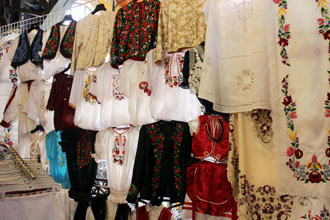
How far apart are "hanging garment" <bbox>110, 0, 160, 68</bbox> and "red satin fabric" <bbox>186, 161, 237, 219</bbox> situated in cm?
Result: 97

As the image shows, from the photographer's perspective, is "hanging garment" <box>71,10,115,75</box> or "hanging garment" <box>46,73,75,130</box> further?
"hanging garment" <box>46,73,75,130</box>

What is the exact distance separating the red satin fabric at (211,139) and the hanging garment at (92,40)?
118 cm

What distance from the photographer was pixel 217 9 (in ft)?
6.44

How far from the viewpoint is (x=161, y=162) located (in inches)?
94.5

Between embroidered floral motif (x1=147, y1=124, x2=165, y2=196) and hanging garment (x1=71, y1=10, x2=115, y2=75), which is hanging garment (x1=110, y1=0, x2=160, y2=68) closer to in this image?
hanging garment (x1=71, y1=10, x2=115, y2=75)

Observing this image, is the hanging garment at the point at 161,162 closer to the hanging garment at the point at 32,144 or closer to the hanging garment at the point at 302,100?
the hanging garment at the point at 302,100

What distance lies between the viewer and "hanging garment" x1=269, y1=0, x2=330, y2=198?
157 cm

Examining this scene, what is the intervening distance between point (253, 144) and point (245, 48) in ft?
1.76

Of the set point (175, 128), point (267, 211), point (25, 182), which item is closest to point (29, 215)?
point (25, 182)

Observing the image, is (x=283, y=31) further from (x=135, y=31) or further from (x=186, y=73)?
(x=135, y=31)

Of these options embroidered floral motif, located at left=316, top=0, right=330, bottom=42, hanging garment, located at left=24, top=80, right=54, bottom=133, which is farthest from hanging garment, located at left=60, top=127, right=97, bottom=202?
embroidered floral motif, located at left=316, top=0, right=330, bottom=42

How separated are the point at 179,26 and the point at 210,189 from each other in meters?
1.11

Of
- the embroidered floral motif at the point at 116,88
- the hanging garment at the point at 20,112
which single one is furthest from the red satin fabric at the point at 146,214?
the hanging garment at the point at 20,112

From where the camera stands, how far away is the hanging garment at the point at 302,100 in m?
1.57
